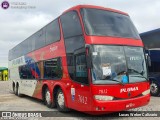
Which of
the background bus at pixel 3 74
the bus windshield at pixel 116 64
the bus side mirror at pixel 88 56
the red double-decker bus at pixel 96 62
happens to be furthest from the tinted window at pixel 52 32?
the background bus at pixel 3 74

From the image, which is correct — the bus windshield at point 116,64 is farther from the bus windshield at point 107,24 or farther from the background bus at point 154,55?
the background bus at point 154,55

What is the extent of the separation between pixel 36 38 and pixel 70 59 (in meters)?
4.74

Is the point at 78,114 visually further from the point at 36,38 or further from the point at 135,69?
the point at 36,38

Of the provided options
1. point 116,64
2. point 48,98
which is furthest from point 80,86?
point 48,98

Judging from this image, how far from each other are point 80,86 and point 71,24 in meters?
2.20

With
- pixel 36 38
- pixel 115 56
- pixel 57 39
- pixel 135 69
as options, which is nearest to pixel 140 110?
pixel 135 69

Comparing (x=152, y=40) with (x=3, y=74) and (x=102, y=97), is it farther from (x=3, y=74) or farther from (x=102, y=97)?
(x=3, y=74)

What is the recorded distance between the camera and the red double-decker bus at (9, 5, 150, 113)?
7.50m

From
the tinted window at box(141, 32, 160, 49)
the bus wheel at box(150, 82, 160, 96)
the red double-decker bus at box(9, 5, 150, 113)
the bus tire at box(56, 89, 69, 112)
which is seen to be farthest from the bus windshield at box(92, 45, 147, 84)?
the bus wheel at box(150, 82, 160, 96)

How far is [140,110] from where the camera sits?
31.1 feet

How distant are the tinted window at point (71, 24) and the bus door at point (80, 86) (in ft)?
2.66

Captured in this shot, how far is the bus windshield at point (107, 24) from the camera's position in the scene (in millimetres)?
8070

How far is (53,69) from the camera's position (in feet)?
33.3

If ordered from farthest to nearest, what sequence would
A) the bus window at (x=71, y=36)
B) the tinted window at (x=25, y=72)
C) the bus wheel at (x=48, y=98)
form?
the tinted window at (x=25, y=72), the bus wheel at (x=48, y=98), the bus window at (x=71, y=36)
